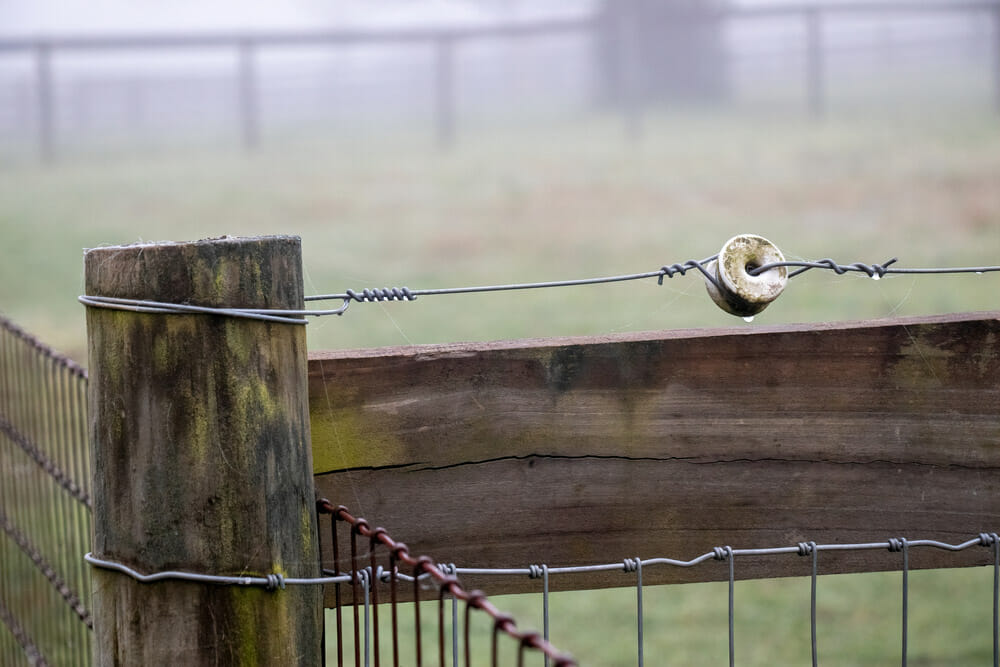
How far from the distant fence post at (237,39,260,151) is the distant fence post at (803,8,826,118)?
205 inches

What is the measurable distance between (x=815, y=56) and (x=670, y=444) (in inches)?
391

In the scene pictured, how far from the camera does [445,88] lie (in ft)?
33.1

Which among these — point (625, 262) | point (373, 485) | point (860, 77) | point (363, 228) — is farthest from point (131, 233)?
point (860, 77)

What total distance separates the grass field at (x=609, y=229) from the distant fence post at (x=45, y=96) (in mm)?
351

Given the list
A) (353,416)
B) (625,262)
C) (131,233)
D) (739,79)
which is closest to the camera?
(353,416)

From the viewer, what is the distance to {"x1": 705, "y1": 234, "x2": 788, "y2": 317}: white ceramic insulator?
94cm

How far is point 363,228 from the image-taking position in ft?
23.0

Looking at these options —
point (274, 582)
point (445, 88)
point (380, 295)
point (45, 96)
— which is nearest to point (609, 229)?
point (445, 88)

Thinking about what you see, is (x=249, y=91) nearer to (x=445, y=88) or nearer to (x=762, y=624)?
(x=445, y=88)

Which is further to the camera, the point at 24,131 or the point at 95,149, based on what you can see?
the point at 24,131

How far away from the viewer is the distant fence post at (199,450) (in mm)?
817

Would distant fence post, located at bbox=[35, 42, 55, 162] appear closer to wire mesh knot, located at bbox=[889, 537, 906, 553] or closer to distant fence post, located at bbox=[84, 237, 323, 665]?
distant fence post, located at bbox=[84, 237, 323, 665]

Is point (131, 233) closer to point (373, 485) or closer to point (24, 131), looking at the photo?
point (373, 485)

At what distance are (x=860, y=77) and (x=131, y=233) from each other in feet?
30.9
